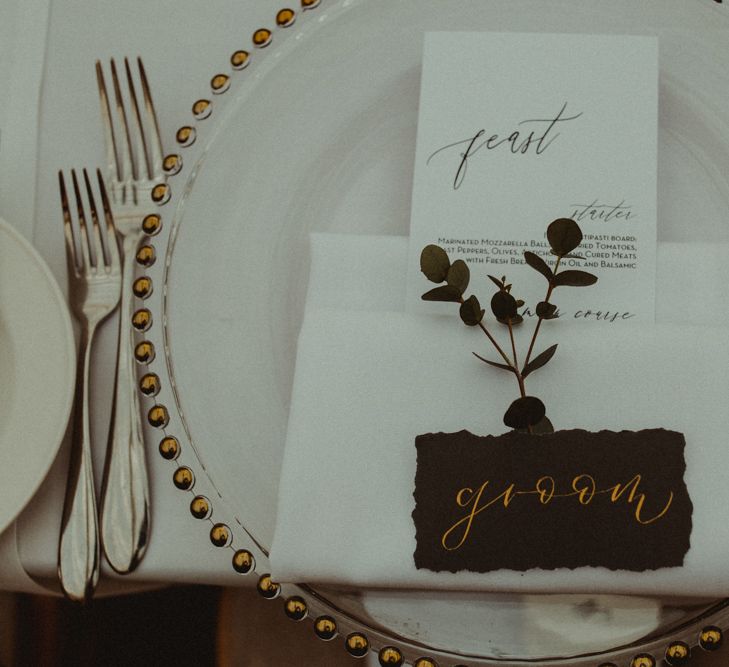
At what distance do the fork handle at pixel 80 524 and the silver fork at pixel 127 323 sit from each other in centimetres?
1

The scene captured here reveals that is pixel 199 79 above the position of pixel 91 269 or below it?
above

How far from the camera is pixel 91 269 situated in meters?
0.59

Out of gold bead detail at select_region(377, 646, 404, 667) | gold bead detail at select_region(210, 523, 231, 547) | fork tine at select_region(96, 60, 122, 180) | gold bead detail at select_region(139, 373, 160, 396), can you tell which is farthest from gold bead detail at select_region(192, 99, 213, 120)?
gold bead detail at select_region(377, 646, 404, 667)

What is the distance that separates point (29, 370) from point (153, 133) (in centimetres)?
24

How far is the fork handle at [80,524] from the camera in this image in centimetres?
53

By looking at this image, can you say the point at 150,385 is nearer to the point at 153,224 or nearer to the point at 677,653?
the point at 153,224

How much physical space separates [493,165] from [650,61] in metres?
0.15

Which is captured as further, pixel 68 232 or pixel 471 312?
pixel 68 232

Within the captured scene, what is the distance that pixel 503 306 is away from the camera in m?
0.45

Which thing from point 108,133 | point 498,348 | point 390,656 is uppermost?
point 108,133

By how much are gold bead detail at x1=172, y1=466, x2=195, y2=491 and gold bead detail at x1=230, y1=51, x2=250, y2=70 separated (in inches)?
13.3

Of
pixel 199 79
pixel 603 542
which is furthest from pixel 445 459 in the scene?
pixel 199 79

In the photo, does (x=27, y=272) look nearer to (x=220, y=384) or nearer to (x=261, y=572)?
(x=220, y=384)

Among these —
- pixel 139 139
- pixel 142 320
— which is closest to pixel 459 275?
pixel 142 320
